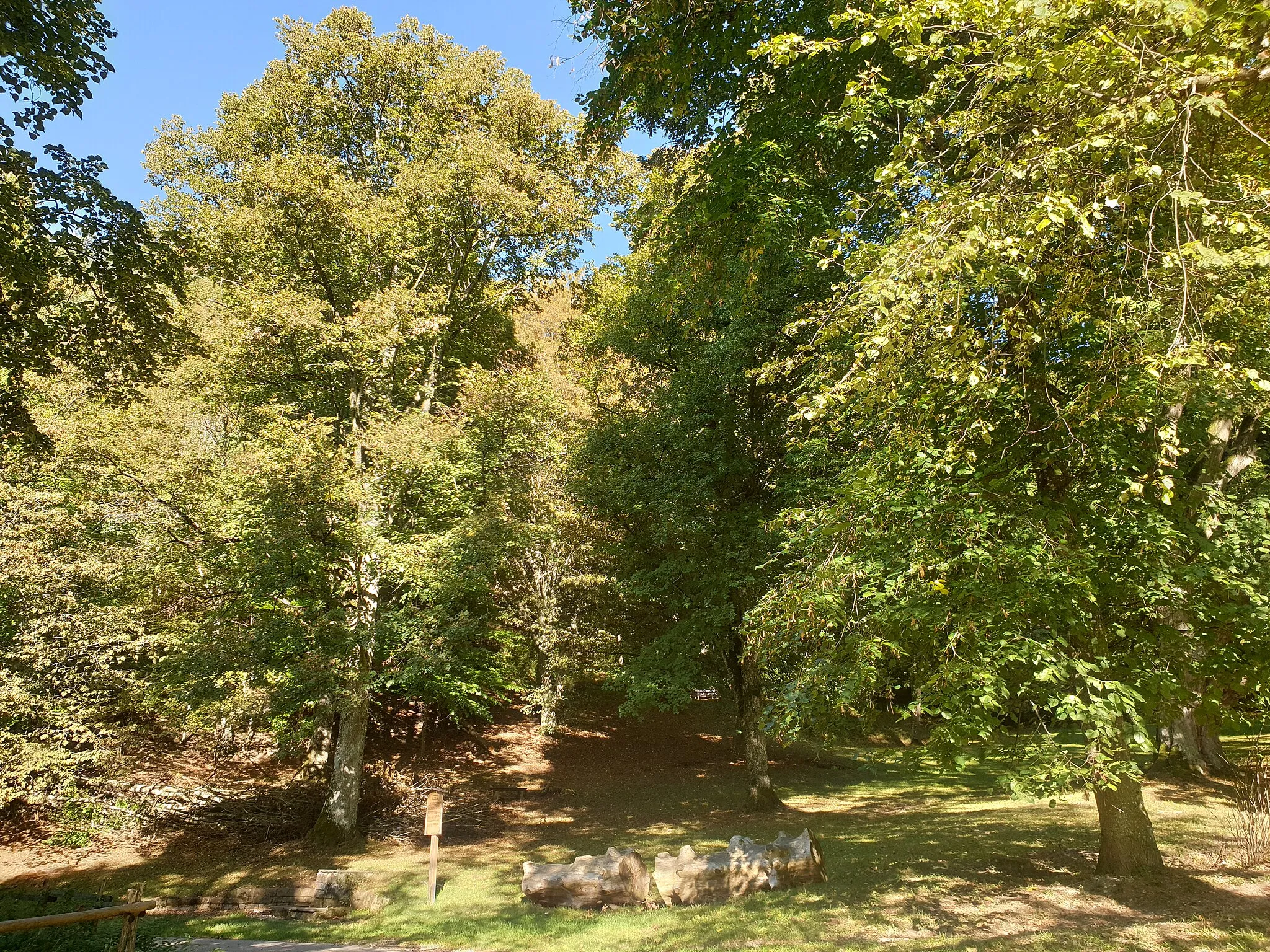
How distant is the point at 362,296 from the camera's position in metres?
16.4

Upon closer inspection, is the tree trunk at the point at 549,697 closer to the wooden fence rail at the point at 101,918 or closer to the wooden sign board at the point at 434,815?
the wooden sign board at the point at 434,815

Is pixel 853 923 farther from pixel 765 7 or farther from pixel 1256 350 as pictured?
pixel 765 7

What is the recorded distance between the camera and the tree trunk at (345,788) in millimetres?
13734

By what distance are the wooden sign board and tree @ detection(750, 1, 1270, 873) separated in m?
6.12

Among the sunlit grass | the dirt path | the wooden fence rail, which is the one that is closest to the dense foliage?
the sunlit grass

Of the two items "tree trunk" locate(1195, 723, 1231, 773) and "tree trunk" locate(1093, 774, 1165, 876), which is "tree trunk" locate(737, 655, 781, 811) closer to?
"tree trunk" locate(1093, 774, 1165, 876)

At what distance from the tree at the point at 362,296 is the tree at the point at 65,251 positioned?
3320 mm

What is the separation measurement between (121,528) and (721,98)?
43.4 ft

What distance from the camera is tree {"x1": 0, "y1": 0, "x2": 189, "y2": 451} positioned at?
7.32 m

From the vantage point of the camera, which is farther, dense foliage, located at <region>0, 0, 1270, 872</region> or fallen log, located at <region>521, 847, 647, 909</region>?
fallen log, located at <region>521, 847, 647, 909</region>

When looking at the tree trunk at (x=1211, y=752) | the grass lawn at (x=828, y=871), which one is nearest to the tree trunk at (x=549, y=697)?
the grass lawn at (x=828, y=871)

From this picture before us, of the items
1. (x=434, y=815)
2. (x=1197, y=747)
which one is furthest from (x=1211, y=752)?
(x=434, y=815)

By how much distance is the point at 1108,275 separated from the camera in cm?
523

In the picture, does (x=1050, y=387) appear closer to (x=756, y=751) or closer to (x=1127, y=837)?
(x=1127, y=837)
